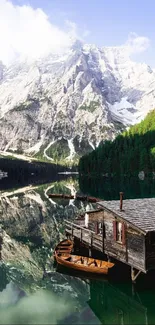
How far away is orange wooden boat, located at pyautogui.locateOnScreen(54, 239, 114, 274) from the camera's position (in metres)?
42.2

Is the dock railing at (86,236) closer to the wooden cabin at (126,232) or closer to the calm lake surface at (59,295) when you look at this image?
the wooden cabin at (126,232)

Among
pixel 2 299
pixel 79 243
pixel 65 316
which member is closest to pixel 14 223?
pixel 79 243

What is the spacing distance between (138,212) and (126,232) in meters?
2.74

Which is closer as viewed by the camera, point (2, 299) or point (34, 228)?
point (2, 299)

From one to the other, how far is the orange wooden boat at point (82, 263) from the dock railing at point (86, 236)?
1.93 meters

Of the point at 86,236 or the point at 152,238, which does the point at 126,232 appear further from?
the point at 86,236

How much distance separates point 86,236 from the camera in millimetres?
49031

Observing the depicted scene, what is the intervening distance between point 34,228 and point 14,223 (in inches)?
347

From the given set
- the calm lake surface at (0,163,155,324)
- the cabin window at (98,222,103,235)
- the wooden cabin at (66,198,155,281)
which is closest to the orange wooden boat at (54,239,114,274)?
the calm lake surface at (0,163,155,324)

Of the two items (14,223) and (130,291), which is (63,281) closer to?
(130,291)

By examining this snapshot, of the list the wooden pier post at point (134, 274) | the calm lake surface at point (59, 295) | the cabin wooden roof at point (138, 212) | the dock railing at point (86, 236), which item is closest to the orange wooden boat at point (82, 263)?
the calm lake surface at point (59, 295)

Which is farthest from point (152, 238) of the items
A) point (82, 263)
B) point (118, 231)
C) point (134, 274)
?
point (82, 263)

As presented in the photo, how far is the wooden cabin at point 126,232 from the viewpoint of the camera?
36.7m

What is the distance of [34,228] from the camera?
75.2 metres
